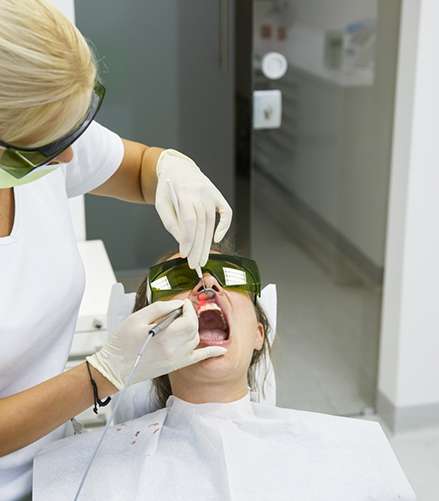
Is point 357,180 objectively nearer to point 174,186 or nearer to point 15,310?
point 174,186

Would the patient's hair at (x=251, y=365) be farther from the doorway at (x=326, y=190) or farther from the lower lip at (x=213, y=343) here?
the doorway at (x=326, y=190)

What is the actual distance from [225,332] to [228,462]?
331 millimetres

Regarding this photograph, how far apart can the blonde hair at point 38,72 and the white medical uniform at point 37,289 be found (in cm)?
33

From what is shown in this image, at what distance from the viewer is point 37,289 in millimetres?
1073

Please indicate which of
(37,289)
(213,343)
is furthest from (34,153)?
(213,343)

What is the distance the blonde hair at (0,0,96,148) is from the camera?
0.70 metres

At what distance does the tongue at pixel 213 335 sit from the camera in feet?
4.47

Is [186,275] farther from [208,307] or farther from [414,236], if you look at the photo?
[414,236]

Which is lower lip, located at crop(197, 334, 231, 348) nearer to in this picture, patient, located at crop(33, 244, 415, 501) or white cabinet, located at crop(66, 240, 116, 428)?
patient, located at crop(33, 244, 415, 501)

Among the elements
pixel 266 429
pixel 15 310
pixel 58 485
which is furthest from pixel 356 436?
pixel 15 310

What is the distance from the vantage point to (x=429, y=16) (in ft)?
6.51

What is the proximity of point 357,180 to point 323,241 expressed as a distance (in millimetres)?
295

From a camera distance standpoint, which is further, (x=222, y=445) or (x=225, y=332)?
(x=225, y=332)

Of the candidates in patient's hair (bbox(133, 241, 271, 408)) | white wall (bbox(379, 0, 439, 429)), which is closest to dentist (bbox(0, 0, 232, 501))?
patient's hair (bbox(133, 241, 271, 408))
